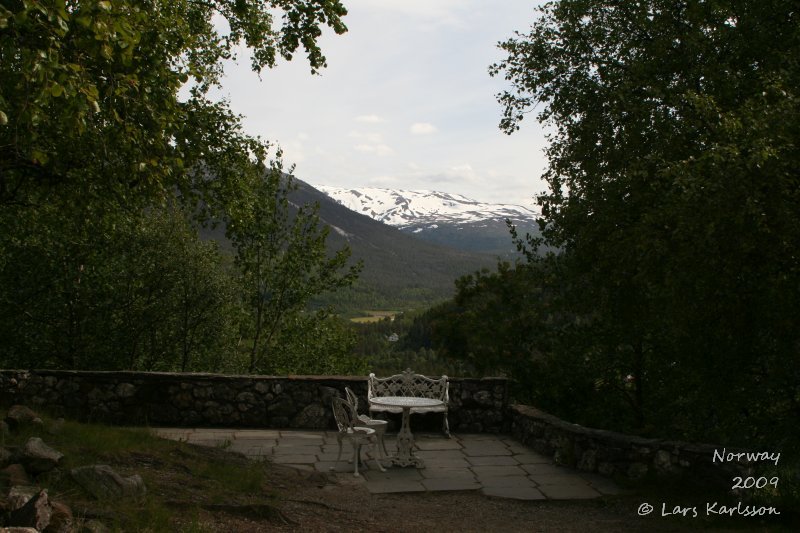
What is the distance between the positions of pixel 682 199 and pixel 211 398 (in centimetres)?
749

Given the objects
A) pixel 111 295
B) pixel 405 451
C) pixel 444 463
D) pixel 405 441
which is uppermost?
pixel 111 295

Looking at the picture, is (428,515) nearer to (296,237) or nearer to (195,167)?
(195,167)

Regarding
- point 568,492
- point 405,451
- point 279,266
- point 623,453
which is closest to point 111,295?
point 279,266

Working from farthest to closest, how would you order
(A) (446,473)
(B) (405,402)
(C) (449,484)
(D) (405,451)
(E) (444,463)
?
(B) (405,402) → (E) (444,463) → (D) (405,451) → (A) (446,473) → (C) (449,484)

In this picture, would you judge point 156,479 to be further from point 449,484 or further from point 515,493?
point 515,493

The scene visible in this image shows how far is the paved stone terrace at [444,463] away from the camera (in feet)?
23.9

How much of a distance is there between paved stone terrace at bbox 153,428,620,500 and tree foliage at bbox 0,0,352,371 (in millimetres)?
3469

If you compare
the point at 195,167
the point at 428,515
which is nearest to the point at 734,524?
the point at 428,515

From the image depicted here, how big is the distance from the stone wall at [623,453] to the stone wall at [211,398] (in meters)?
1.30

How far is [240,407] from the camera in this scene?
33.9 ft

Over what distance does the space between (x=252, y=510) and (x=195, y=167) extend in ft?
20.5

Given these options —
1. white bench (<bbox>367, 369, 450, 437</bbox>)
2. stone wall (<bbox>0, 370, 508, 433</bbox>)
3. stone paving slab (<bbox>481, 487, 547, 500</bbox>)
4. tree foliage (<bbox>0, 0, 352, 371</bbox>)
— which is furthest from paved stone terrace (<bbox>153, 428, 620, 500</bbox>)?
tree foliage (<bbox>0, 0, 352, 371</bbox>)

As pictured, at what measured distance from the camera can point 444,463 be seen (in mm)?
8375

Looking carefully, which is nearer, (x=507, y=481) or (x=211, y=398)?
(x=507, y=481)
